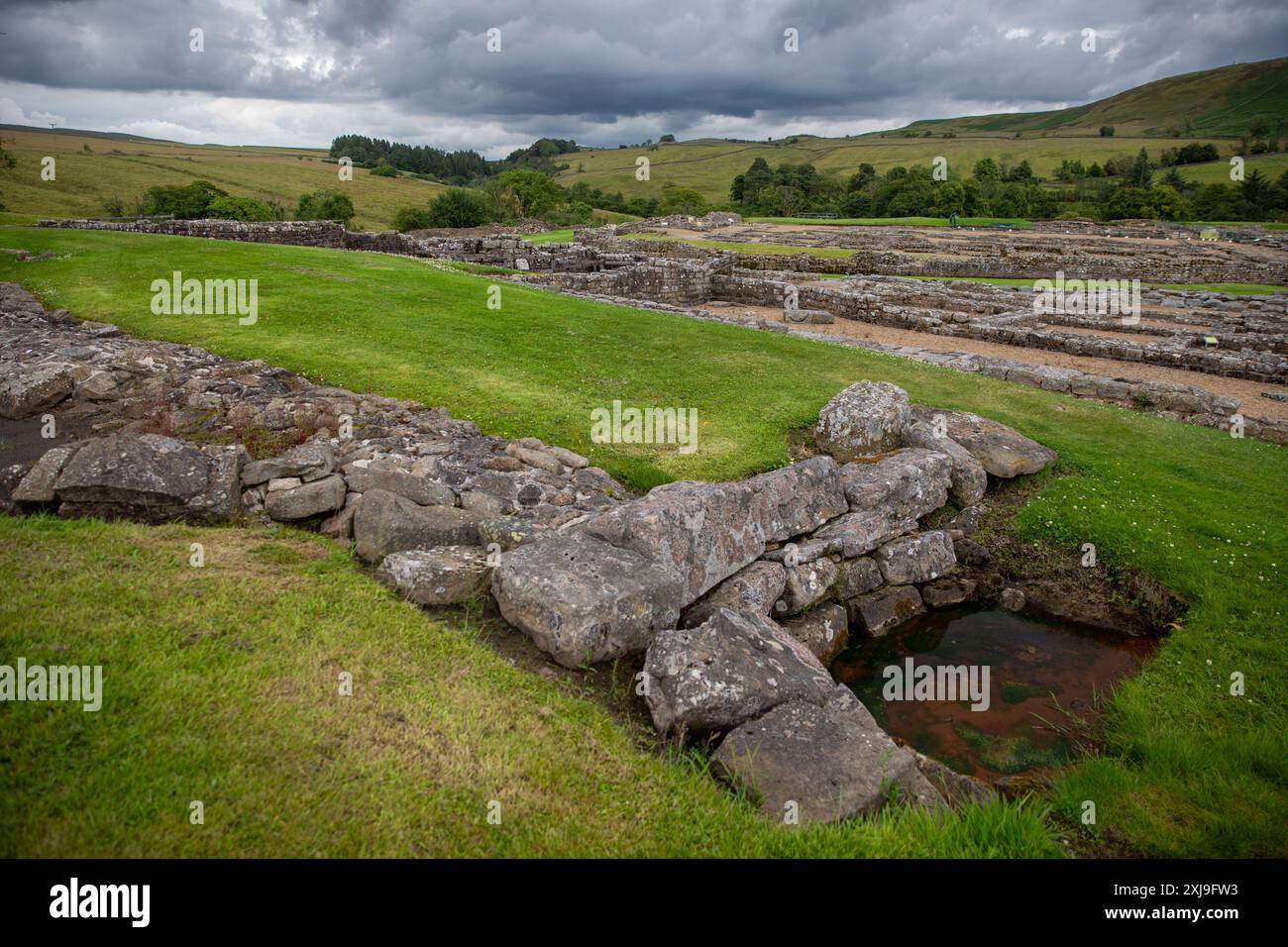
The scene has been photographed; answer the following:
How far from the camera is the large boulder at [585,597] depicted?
6738 mm

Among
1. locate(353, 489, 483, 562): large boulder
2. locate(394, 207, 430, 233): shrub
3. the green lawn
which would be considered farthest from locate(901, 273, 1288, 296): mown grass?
locate(394, 207, 430, 233): shrub

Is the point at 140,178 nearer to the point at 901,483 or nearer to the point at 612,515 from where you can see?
the point at 612,515

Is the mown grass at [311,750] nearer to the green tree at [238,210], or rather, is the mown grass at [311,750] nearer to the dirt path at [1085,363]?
the dirt path at [1085,363]

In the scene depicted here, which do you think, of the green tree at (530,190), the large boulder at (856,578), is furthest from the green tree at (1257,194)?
the large boulder at (856,578)

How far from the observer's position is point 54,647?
5.23 m

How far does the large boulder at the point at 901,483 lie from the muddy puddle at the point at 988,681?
1.83 metres

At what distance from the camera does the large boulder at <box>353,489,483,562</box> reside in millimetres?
8055

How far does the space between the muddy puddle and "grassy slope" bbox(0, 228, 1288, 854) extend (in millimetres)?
720

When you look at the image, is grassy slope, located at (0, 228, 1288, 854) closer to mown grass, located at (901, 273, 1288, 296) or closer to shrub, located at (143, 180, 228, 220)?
mown grass, located at (901, 273, 1288, 296)

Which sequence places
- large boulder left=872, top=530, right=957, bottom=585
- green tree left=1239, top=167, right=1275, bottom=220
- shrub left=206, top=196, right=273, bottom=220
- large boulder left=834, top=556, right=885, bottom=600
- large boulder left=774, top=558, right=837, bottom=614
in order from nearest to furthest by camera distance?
large boulder left=774, top=558, right=837, bottom=614, large boulder left=834, top=556, right=885, bottom=600, large boulder left=872, top=530, right=957, bottom=585, shrub left=206, top=196, right=273, bottom=220, green tree left=1239, top=167, right=1275, bottom=220

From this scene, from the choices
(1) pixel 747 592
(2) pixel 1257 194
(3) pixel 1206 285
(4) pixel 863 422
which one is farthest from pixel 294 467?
(2) pixel 1257 194
